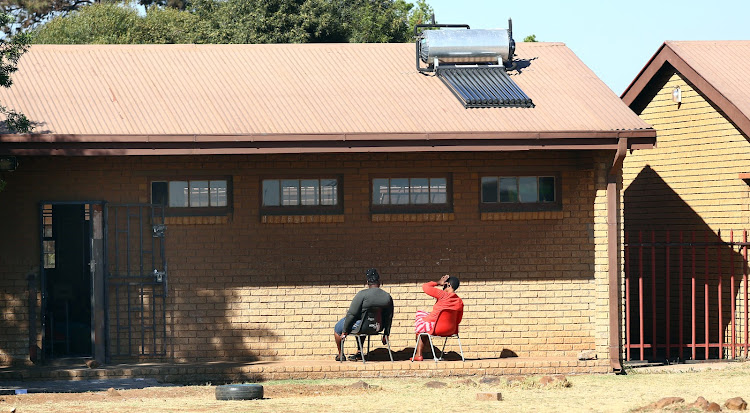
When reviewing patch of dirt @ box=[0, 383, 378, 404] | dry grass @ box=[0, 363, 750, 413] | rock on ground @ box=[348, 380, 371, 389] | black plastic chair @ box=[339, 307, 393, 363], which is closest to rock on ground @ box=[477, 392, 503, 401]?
dry grass @ box=[0, 363, 750, 413]

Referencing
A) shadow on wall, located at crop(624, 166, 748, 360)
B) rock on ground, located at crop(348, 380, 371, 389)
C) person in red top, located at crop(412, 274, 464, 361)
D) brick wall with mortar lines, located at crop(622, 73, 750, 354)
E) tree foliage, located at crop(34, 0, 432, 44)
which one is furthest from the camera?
tree foliage, located at crop(34, 0, 432, 44)

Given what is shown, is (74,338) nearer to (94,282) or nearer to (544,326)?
(94,282)

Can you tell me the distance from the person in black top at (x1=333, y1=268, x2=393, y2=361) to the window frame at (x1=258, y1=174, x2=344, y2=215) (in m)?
1.05

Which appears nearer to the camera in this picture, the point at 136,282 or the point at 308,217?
the point at 136,282

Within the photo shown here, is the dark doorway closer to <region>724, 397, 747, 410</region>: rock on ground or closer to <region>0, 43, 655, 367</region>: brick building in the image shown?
<region>0, 43, 655, 367</region>: brick building

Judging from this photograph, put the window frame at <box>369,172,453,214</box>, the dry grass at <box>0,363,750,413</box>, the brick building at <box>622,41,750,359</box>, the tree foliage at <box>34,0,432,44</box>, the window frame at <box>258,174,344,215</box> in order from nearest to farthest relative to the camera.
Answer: the dry grass at <box>0,363,750,413</box>
the window frame at <box>258,174,344,215</box>
the window frame at <box>369,172,453,214</box>
the brick building at <box>622,41,750,359</box>
the tree foliage at <box>34,0,432,44</box>

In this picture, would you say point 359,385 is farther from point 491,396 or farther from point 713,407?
point 713,407

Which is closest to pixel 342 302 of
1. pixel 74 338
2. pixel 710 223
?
pixel 74 338

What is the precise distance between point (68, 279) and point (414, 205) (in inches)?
182

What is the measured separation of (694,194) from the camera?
668 inches

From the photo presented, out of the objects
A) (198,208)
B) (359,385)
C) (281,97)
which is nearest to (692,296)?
(359,385)

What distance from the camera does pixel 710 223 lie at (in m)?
16.6

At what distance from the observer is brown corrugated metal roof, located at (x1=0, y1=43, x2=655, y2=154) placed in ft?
43.5

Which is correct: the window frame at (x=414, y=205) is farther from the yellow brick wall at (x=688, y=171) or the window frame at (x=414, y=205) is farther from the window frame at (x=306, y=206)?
the yellow brick wall at (x=688, y=171)
